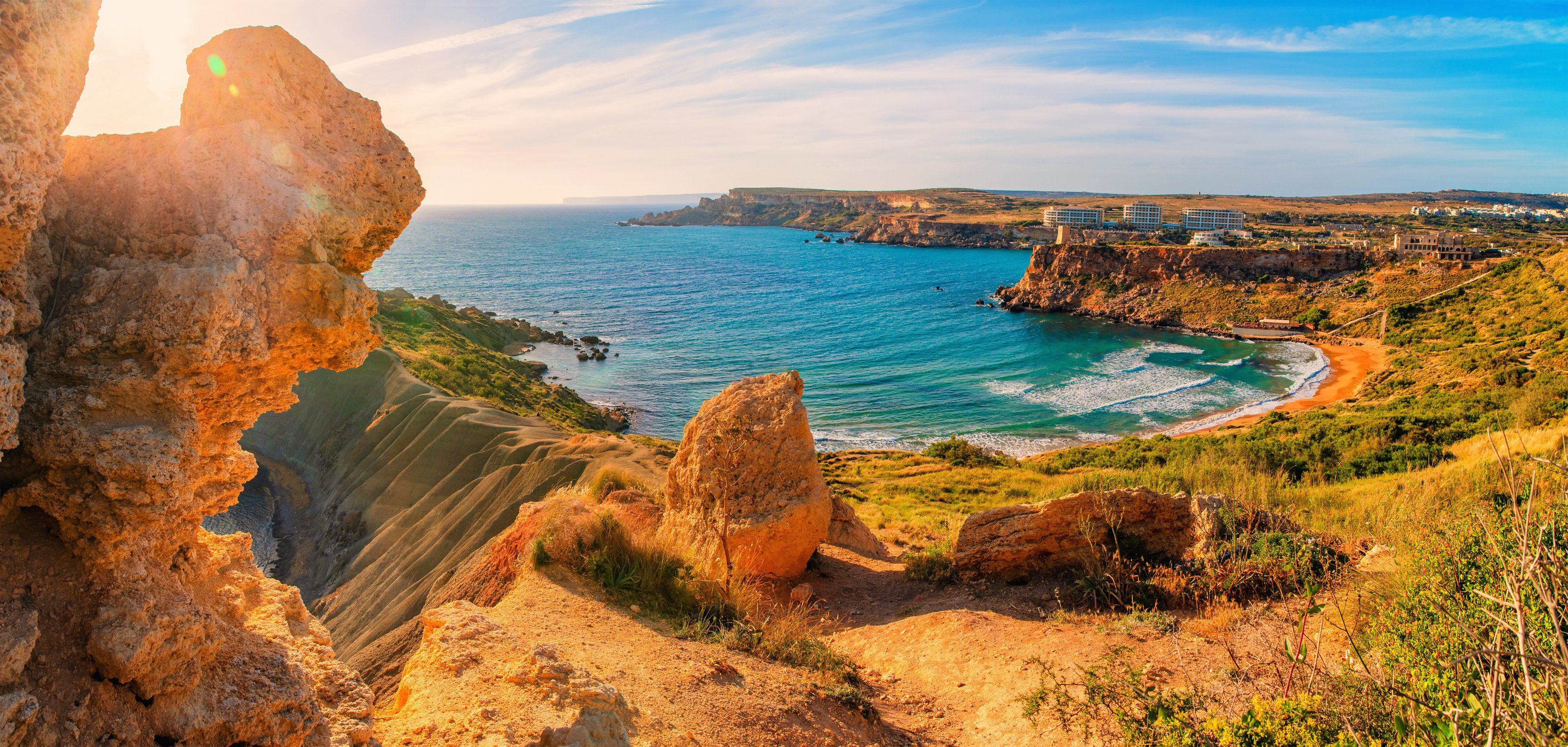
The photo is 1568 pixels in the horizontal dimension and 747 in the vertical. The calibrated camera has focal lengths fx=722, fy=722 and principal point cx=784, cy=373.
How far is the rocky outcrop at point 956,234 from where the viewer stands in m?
148

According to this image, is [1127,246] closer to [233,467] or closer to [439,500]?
[439,500]

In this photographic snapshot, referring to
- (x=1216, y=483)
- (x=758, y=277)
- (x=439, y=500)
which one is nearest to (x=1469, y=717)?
(x=1216, y=483)

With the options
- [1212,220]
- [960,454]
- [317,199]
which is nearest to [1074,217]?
[1212,220]

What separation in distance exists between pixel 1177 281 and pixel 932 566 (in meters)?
73.6

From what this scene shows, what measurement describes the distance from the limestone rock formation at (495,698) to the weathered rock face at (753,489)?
501 cm

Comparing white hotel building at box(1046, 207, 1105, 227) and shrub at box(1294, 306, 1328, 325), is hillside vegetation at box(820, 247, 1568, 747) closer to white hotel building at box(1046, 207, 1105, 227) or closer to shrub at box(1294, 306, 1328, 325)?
shrub at box(1294, 306, 1328, 325)

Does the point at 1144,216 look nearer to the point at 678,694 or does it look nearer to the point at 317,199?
the point at 678,694

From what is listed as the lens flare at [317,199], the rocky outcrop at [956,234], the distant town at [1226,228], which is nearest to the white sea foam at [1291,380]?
the distant town at [1226,228]

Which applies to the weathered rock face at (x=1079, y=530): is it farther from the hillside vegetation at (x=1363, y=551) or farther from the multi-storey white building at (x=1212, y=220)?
the multi-storey white building at (x=1212, y=220)

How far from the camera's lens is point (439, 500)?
63.5 ft

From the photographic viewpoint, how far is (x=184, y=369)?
13.0ft

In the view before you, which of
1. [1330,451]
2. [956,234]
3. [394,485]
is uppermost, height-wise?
[956,234]

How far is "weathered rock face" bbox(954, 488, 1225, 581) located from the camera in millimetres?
9859

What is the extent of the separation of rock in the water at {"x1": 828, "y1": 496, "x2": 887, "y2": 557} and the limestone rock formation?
8.17 metres
